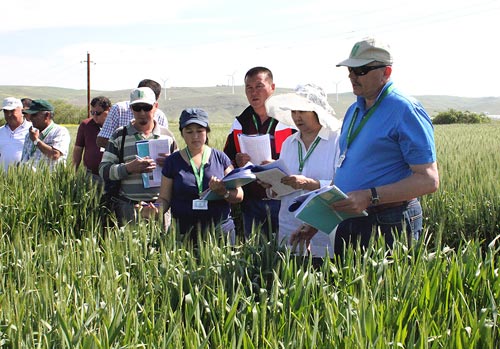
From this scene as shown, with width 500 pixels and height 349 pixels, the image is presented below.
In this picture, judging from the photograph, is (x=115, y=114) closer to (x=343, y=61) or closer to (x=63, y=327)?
(x=343, y=61)

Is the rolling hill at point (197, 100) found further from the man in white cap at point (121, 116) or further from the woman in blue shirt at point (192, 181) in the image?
the woman in blue shirt at point (192, 181)

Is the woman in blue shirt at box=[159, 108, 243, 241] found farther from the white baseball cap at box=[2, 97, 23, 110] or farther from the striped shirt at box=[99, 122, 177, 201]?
the white baseball cap at box=[2, 97, 23, 110]

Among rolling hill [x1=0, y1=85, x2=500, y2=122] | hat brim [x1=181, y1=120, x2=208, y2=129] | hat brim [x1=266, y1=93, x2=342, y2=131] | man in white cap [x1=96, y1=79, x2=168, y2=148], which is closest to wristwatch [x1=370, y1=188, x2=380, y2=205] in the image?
hat brim [x1=266, y1=93, x2=342, y2=131]

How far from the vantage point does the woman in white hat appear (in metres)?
4.06

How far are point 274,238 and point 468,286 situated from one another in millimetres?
1066

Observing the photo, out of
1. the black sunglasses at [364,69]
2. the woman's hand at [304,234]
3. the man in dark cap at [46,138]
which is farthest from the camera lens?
the man in dark cap at [46,138]

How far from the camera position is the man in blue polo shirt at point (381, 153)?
3279mm

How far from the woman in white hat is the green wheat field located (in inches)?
25.5

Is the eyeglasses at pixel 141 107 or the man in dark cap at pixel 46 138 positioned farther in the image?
the man in dark cap at pixel 46 138

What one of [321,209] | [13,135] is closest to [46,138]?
[13,135]

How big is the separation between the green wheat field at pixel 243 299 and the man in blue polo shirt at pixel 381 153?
0.26 metres

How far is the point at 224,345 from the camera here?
7.45 feet

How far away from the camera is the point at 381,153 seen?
342 centimetres

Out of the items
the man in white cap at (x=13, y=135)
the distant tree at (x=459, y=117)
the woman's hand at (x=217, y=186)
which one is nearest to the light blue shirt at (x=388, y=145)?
the woman's hand at (x=217, y=186)
